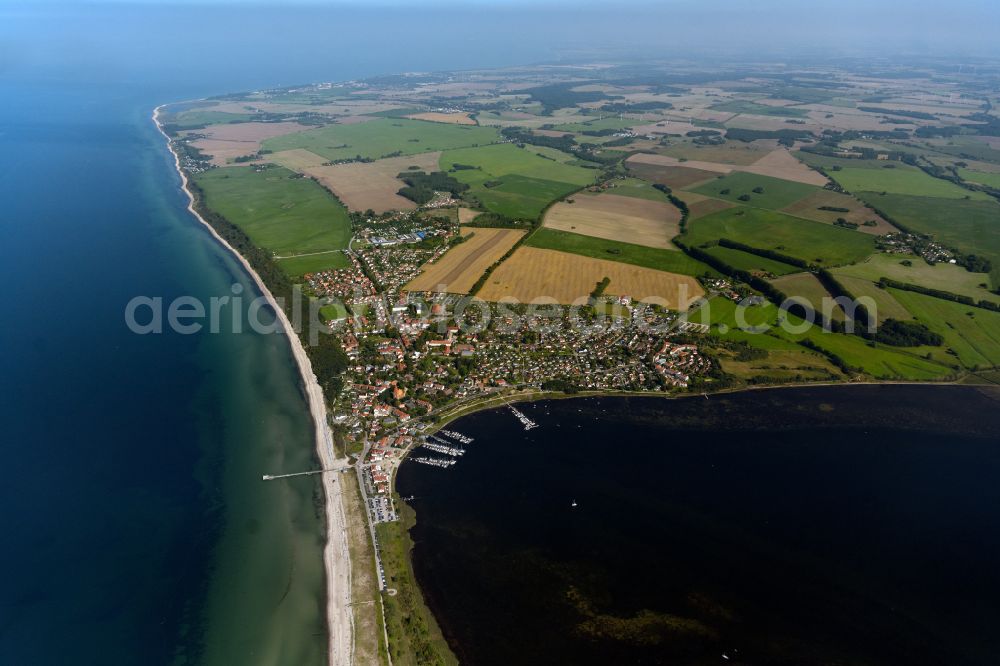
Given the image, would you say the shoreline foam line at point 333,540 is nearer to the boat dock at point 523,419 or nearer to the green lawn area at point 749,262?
the boat dock at point 523,419

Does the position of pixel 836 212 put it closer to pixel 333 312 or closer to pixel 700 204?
pixel 700 204

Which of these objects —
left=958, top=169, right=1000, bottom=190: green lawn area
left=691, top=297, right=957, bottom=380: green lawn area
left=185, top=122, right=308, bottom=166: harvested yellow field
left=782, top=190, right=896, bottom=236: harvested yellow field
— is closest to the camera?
left=691, top=297, right=957, bottom=380: green lawn area

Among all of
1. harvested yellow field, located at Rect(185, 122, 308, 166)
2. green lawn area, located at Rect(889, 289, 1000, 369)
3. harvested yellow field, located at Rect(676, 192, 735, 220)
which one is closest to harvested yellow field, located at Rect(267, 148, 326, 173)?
harvested yellow field, located at Rect(185, 122, 308, 166)

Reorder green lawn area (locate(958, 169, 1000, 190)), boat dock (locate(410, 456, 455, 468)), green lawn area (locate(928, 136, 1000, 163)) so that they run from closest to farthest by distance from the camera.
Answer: boat dock (locate(410, 456, 455, 468)), green lawn area (locate(958, 169, 1000, 190)), green lawn area (locate(928, 136, 1000, 163))

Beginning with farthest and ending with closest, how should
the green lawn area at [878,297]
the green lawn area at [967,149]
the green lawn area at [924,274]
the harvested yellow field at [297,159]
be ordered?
the green lawn area at [967,149], the harvested yellow field at [297,159], the green lawn area at [924,274], the green lawn area at [878,297]

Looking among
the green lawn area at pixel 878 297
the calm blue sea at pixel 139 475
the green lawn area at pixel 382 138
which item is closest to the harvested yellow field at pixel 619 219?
the green lawn area at pixel 878 297

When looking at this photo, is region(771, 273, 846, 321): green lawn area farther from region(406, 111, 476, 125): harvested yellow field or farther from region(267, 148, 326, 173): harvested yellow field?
region(406, 111, 476, 125): harvested yellow field
